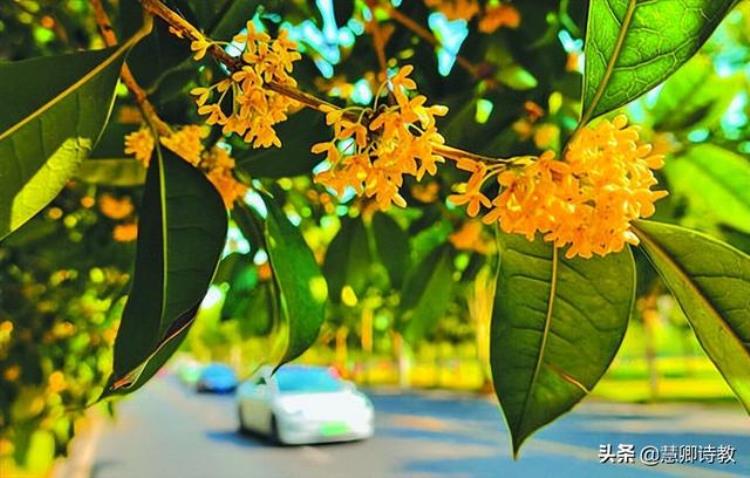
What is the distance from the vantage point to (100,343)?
1.57m

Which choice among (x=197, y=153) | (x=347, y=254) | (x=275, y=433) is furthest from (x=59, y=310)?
(x=275, y=433)

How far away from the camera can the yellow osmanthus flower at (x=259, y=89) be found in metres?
0.36

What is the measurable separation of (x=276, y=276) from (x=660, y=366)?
7613 millimetres

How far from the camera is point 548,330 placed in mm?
436

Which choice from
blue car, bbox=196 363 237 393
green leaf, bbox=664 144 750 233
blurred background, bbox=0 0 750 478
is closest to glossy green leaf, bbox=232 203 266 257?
blurred background, bbox=0 0 750 478

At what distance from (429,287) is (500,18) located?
301 millimetres

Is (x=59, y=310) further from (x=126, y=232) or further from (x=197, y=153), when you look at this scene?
(x=197, y=153)

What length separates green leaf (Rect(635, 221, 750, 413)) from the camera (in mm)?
392

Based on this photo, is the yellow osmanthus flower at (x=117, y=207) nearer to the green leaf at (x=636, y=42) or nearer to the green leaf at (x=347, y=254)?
the green leaf at (x=347, y=254)

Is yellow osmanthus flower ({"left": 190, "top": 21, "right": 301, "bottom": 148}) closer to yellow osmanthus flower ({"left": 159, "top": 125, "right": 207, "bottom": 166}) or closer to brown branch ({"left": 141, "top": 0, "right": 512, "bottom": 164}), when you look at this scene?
brown branch ({"left": 141, "top": 0, "right": 512, "bottom": 164})

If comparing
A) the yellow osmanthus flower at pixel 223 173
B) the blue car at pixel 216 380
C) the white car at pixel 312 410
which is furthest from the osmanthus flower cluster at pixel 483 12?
the blue car at pixel 216 380

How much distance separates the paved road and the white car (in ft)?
0.36

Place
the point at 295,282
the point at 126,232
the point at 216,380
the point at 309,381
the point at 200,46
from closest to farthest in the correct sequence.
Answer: the point at 200,46
the point at 295,282
the point at 126,232
the point at 309,381
the point at 216,380

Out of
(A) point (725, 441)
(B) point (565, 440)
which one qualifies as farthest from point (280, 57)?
(B) point (565, 440)
